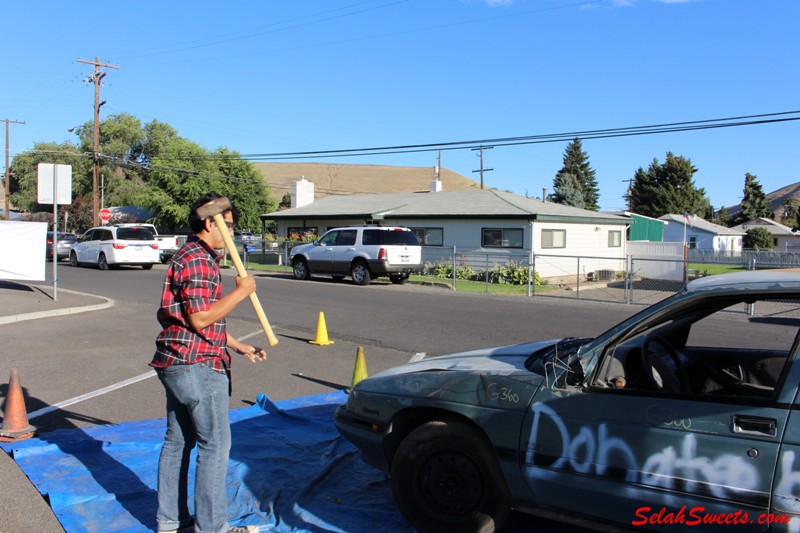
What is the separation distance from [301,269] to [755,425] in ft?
69.2

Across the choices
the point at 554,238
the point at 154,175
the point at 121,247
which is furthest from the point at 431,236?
the point at 154,175

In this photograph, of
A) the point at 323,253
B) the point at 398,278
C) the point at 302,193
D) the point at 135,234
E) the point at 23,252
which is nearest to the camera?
the point at 23,252

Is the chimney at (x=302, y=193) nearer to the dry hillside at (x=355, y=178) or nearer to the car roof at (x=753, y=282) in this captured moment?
the car roof at (x=753, y=282)

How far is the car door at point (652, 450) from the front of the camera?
8.74 feet

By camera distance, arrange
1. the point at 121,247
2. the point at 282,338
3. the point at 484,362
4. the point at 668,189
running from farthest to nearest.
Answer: the point at 668,189 → the point at 121,247 → the point at 282,338 → the point at 484,362

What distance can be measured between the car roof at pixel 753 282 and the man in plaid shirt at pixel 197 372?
2.38 meters

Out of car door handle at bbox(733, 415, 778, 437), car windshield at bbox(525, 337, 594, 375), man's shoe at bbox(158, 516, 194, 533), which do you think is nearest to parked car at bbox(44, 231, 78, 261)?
man's shoe at bbox(158, 516, 194, 533)

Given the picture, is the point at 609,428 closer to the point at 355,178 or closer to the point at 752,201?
the point at 752,201

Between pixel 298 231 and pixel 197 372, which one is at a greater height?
pixel 298 231

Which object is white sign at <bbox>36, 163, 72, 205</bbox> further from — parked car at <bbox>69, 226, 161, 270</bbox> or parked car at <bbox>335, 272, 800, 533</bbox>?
parked car at <bbox>335, 272, 800, 533</bbox>

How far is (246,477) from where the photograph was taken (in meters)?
4.52

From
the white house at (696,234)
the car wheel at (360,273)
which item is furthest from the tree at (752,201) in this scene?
the car wheel at (360,273)

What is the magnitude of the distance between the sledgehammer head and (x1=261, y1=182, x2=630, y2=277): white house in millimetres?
19949

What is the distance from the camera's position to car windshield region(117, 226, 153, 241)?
25.7 m
